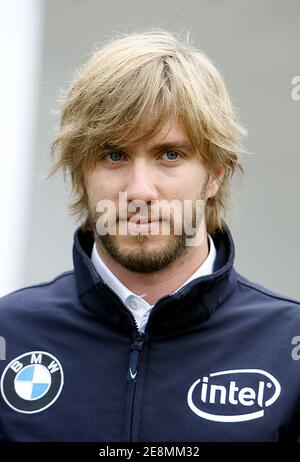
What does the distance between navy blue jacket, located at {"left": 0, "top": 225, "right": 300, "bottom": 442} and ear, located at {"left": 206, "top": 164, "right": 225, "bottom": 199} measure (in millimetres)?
172

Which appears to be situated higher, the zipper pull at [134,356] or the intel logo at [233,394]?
the zipper pull at [134,356]

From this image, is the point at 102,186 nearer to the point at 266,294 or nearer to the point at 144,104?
the point at 144,104

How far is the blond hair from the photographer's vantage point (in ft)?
7.07

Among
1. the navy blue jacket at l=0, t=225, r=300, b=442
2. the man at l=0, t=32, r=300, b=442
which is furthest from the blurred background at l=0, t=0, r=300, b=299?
the navy blue jacket at l=0, t=225, r=300, b=442

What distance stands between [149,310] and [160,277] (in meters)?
0.08

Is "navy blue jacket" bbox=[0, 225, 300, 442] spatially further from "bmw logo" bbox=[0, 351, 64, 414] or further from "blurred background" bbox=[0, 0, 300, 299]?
"blurred background" bbox=[0, 0, 300, 299]

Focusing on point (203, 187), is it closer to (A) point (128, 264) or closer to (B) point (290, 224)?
(A) point (128, 264)

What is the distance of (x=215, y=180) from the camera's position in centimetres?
232

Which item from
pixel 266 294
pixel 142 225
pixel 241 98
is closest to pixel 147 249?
pixel 142 225

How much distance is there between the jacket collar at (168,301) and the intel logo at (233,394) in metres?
0.14

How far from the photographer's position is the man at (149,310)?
2.01 metres

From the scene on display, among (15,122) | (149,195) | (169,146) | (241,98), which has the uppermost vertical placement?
(241,98)

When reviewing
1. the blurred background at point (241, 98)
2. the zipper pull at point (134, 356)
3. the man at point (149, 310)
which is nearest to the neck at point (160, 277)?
the man at point (149, 310)

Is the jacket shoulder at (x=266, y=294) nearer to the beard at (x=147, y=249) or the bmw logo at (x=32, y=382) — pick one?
the beard at (x=147, y=249)
